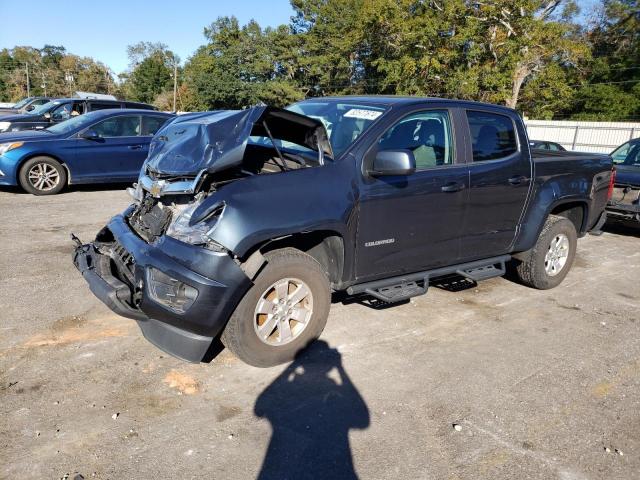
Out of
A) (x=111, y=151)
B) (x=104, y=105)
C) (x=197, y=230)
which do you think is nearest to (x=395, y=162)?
(x=197, y=230)

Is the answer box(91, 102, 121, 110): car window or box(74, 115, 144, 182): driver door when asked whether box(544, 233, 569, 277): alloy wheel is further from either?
box(91, 102, 121, 110): car window

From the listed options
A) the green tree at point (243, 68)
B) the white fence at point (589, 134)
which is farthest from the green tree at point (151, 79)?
the white fence at point (589, 134)

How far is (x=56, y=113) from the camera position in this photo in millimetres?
15422

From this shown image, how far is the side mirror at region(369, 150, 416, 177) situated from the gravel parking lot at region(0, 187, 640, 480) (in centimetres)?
142

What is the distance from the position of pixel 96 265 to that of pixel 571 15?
4117 cm

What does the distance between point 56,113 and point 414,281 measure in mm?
14400

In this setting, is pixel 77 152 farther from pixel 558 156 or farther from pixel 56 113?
pixel 558 156

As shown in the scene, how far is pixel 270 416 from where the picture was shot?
3.22 metres

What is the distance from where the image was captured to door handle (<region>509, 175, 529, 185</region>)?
507cm

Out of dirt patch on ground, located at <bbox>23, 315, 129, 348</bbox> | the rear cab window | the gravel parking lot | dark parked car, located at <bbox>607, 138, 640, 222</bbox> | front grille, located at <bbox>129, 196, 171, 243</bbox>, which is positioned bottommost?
the gravel parking lot

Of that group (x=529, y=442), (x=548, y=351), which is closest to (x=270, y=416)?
(x=529, y=442)

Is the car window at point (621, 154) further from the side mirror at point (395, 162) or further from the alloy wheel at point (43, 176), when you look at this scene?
the alloy wheel at point (43, 176)

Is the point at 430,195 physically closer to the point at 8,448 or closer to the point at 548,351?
the point at 548,351

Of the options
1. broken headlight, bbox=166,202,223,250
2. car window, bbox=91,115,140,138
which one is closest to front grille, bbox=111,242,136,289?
broken headlight, bbox=166,202,223,250
